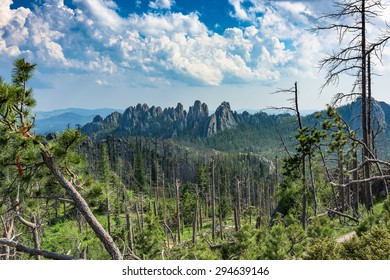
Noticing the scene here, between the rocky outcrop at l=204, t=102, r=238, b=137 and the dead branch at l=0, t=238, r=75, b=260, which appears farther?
the rocky outcrop at l=204, t=102, r=238, b=137

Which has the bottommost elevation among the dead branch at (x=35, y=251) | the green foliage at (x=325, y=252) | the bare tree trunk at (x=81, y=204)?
the green foliage at (x=325, y=252)

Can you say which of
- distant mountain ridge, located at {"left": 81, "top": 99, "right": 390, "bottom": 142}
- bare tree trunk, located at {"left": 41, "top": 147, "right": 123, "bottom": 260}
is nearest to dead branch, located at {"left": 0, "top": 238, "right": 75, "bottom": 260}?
bare tree trunk, located at {"left": 41, "top": 147, "right": 123, "bottom": 260}

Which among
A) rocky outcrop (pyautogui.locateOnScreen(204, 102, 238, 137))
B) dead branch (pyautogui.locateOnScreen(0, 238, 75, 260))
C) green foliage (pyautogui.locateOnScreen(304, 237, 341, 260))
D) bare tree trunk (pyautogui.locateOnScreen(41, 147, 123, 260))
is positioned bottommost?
green foliage (pyautogui.locateOnScreen(304, 237, 341, 260))

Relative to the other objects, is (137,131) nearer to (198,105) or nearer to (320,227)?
(198,105)

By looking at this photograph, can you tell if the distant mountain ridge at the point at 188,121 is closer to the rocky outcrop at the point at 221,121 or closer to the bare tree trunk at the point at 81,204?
the rocky outcrop at the point at 221,121

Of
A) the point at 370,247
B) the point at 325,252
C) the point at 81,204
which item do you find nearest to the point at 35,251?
the point at 81,204

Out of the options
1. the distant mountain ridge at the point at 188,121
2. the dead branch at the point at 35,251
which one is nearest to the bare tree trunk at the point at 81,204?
the dead branch at the point at 35,251

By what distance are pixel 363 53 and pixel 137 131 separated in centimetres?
18701

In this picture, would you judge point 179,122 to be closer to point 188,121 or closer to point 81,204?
point 188,121

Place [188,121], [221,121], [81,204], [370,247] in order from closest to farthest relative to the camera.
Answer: [370,247], [81,204], [221,121], [188,121]

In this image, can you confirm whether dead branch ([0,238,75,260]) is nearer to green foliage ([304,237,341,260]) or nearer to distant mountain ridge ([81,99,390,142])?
green foliage ([304,237,341,260])

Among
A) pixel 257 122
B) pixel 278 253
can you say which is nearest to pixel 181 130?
pixel 257 122
